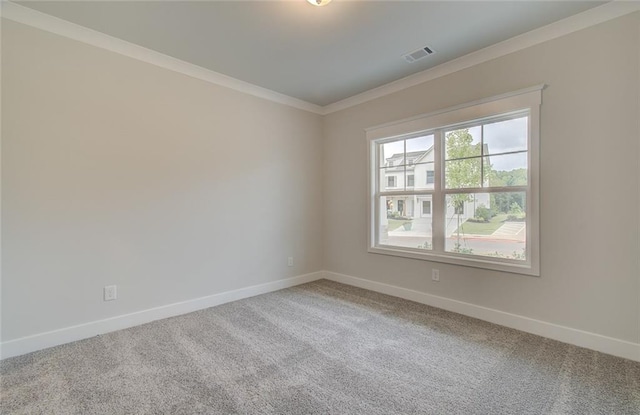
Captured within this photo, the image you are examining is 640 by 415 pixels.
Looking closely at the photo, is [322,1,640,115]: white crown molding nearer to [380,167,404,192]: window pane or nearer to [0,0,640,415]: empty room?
[0,0,640,415]: empty room

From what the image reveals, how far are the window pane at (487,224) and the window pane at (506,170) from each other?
0.37 feet

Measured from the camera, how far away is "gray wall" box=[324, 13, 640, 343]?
2115mm

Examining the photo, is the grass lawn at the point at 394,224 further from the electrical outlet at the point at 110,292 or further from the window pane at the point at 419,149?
the electrical outlet at the point at 110,292

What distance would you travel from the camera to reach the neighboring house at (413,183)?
316cm

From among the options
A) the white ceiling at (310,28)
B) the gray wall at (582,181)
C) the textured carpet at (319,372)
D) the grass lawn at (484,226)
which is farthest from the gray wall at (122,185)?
the gray wall at (582,181)

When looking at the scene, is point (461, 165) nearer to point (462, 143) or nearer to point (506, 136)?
point (462, 143)

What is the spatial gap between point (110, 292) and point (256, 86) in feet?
9.03

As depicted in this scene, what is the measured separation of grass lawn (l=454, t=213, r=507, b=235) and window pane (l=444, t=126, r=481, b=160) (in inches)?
27.4

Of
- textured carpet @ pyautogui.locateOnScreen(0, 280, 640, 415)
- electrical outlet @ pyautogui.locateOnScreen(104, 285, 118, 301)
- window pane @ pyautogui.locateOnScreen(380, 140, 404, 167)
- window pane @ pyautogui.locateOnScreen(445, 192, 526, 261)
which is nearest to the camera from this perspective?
textured carpet @ pyautogui.locateOnScreen(0, 280, 640, 415)

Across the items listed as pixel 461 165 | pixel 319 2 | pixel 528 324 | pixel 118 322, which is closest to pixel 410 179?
pixel 461 165

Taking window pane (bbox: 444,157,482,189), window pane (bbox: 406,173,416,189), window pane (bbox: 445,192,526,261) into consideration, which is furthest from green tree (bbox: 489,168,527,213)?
window pane (bbox: 406,173,416,189)

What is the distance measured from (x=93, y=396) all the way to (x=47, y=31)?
277cm

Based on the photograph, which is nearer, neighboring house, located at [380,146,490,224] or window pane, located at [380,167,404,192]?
neighboring house, located at [380,146,490,224]

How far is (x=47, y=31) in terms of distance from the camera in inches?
90.4
